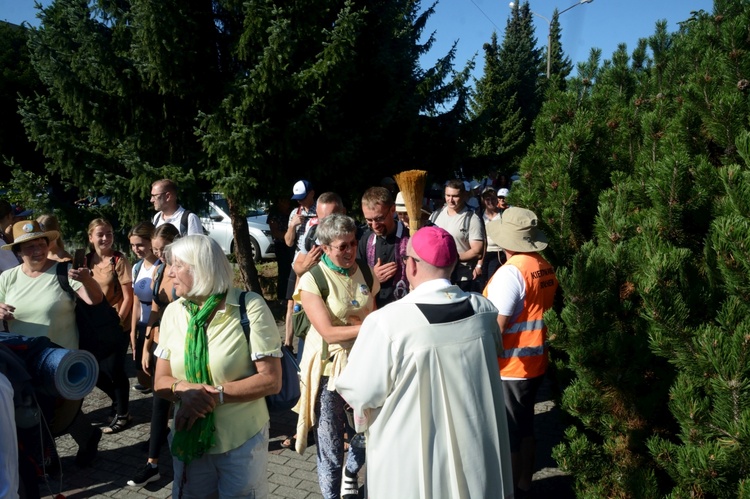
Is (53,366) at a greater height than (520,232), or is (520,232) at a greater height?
(520,232)

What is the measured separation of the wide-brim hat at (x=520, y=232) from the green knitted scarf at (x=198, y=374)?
175 centimetres

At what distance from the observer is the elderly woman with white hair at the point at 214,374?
300cm

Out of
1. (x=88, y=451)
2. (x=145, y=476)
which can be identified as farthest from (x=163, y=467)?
(x=88, y=451)

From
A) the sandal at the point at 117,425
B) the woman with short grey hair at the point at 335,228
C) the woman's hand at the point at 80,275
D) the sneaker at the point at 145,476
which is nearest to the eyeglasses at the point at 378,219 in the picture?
the woman with short grey hair at the point at 335,228

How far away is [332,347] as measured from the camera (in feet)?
12.9

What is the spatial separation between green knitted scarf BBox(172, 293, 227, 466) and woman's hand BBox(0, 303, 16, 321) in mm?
2105

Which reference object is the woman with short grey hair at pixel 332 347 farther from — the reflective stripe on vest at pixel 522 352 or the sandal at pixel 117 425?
the sandal at pixel 117 425

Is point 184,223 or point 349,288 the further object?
point 184,223

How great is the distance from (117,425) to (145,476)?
47.7 inches

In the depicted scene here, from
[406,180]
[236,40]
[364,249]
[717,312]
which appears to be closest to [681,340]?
[717,312]

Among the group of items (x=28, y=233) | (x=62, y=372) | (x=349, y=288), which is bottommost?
(x=62, y=372)

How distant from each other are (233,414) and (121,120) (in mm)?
6790

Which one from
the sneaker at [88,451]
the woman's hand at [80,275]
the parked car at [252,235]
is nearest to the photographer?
the woman's hand at [80,275]

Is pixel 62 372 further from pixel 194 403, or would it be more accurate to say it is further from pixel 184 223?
pixel 184 223
